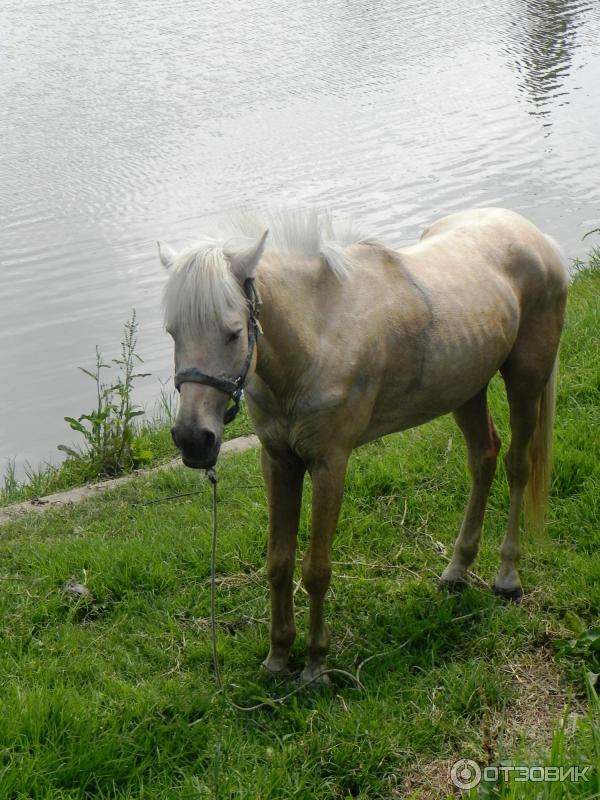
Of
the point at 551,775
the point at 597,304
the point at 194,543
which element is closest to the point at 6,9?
the point at 597,304

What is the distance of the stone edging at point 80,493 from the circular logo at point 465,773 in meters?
3.41

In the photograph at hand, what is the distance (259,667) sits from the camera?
4.14 metres

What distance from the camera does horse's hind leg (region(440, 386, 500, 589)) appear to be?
4605 millimetres

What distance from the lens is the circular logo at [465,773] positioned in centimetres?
323

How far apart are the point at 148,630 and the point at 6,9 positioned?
17.3 metres

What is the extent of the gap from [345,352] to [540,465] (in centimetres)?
155

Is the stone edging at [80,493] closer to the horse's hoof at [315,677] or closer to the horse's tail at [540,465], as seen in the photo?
the horse's tail at [540,465]

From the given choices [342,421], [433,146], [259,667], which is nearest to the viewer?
[342,421]

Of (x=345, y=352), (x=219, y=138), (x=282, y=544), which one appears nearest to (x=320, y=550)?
(x=282, y=544)

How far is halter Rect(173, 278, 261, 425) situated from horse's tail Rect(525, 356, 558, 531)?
1945 mm

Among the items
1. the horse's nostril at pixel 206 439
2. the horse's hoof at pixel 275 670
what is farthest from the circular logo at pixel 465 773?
the horse's nostril at pixel 206 439

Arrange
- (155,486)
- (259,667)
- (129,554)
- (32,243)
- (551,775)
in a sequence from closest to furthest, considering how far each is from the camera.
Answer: (551,775) < (259,667) < (129,554) < (155,486) < (32,243)

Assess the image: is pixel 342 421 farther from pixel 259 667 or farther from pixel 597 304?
pixel 597 304

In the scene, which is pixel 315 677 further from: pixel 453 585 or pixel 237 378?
pixel 237 378
